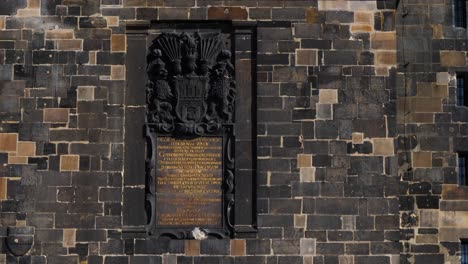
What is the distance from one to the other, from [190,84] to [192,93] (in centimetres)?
18

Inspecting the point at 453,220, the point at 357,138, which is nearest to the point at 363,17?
the point at 357,138

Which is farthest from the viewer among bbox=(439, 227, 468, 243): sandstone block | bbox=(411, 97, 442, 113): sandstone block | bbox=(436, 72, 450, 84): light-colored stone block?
bbox=(436, 72, 450, 84): light-colored stone block

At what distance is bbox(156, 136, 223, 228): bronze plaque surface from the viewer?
1420 cm

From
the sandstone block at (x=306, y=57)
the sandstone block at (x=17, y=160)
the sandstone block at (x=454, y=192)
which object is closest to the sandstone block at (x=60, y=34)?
the sandstone block at (x=17, y=160)

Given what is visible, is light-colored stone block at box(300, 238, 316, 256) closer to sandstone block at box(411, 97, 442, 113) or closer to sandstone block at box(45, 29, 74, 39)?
sandstone block at box(411, 97, 442, 113)

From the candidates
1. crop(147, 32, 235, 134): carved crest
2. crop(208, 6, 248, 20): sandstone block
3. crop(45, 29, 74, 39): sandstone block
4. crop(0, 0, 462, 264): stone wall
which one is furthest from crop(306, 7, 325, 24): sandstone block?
crop(45, 29, 74, 39): sandstone block

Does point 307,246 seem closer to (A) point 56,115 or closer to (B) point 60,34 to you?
(A) point 56,115

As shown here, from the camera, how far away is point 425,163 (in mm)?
15609

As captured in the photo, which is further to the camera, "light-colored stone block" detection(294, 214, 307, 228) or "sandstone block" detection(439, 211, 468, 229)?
"sandstone block" detection(439, 211, 468, 229)

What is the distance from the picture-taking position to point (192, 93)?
47.5 ft

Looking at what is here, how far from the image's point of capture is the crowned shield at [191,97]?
47.3 feet

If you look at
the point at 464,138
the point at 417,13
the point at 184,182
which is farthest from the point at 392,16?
the point at 184,182

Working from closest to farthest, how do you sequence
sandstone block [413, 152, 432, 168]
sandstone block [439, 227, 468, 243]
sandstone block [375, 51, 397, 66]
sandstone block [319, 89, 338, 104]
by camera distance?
sandstone block [319, 89, 338, 104] < sandstone block [375, 51, 397, 66] < sandstone block [439, 227, 468, 243] < sandstone block [413, 152, 432, 168]

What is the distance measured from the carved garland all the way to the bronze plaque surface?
0.14 meters
